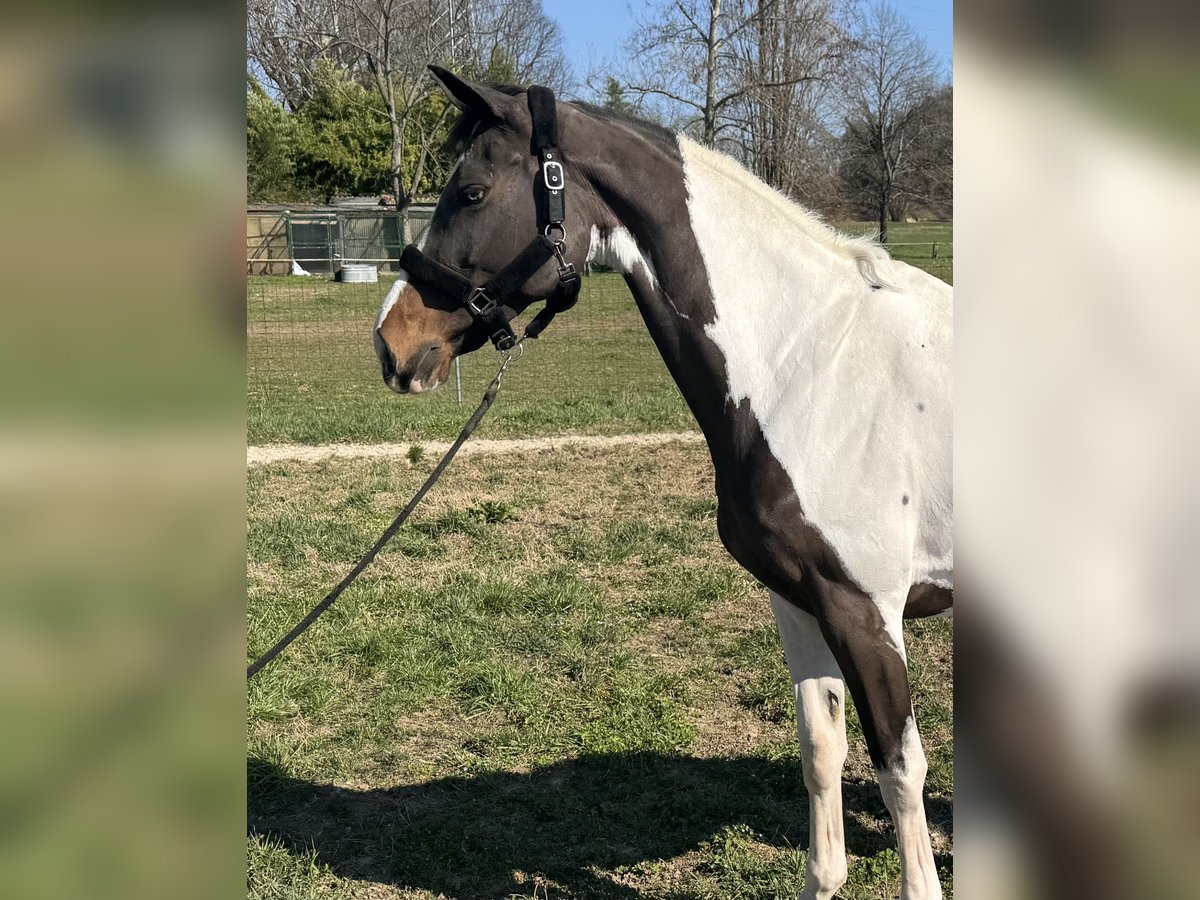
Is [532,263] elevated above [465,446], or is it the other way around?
[532,263]

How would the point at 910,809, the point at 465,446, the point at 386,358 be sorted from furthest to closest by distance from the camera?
the point at 465,446
the point at 386,358
the point at 910,809

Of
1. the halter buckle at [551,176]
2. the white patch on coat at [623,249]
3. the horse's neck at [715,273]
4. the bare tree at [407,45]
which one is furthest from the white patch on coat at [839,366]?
the bare tree at [407,45]

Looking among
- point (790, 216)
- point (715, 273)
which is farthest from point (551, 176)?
point (790, 216)

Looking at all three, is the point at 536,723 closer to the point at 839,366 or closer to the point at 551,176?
the point at 839,366

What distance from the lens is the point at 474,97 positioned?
2277mm

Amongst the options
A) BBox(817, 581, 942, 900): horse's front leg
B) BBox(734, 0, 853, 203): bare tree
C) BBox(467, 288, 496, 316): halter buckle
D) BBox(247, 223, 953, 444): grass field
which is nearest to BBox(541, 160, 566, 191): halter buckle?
BBox(467, 288, 496, 316): halter buckle

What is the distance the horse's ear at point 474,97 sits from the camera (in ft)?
7.41

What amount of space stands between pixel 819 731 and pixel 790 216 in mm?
1428

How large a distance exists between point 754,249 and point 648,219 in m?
0.28

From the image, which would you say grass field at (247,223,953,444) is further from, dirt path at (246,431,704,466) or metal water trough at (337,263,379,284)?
metal water trough at (337,263,379,284)

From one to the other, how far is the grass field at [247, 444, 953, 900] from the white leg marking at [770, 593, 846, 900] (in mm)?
256

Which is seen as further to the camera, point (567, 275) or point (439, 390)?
point (439, 390)
